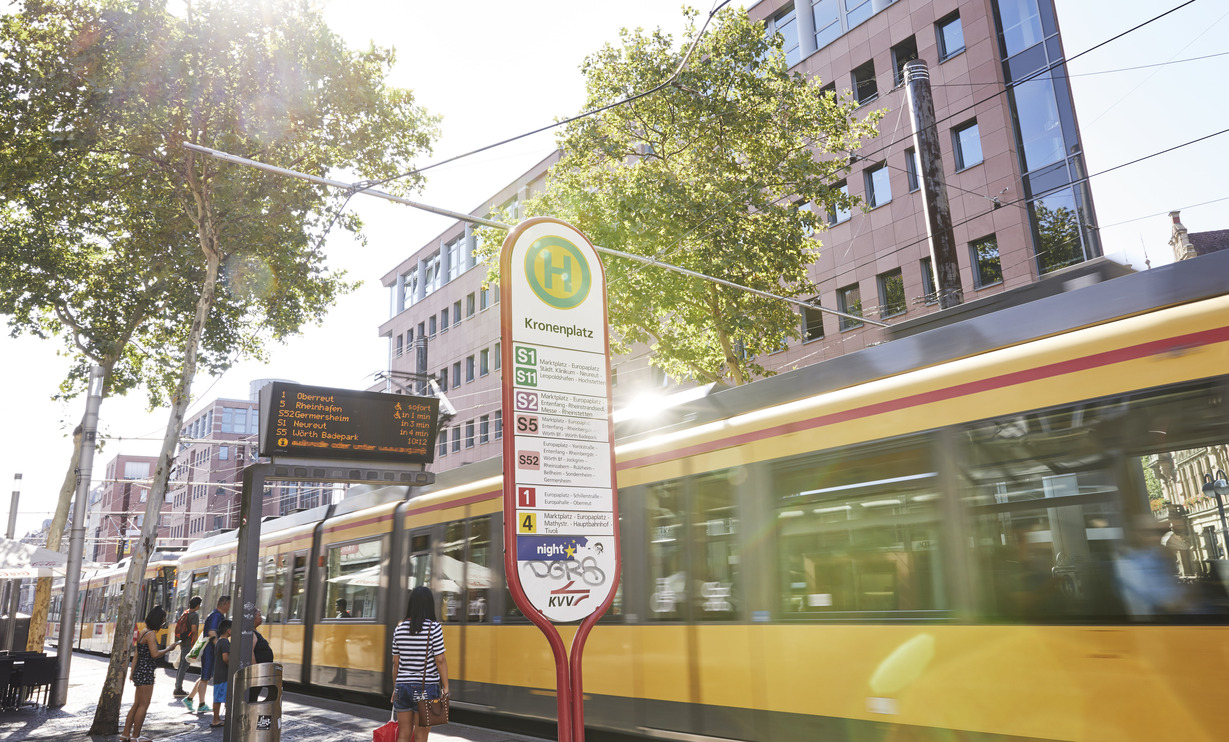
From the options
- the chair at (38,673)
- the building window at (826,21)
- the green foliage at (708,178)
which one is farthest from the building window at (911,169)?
the chair at (38,673)

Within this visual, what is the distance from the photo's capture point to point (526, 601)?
3016 mm

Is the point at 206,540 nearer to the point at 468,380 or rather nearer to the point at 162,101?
the point at 162,101

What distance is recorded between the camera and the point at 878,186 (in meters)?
26.8

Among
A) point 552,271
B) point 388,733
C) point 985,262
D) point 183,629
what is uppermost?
point 985,262

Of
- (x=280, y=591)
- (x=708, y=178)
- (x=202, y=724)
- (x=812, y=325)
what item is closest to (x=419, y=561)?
(x=202, y=724)

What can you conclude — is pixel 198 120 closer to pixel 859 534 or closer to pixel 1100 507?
pixel 859 534

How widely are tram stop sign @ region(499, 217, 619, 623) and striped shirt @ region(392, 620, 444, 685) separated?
451cm

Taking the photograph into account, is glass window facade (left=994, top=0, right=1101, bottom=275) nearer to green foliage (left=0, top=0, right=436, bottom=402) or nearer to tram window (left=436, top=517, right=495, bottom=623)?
green foliage (left=0, top=0, right=436, bottom=402)

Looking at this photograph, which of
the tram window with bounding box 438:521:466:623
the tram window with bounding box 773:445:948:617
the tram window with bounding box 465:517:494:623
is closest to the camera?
the tram window with bounding box 773:445:948:617

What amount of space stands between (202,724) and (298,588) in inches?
132

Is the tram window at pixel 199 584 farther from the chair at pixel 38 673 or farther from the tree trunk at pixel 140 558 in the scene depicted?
the tree trunk at pixel 140 558

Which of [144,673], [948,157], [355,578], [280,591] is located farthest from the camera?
[948,157]

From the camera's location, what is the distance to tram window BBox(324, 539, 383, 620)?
531 inches

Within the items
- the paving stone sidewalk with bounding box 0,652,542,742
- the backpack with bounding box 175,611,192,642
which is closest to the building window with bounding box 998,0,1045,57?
the paving stone sidewalk with bounding box 0,652,542,742
